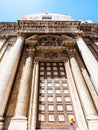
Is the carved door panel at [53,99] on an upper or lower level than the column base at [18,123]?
upper

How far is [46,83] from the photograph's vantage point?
10.9 m

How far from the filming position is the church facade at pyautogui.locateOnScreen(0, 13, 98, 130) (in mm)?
8000

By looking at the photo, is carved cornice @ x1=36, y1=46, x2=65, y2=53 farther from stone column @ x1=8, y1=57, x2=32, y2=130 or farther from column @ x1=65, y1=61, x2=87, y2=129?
stone column @ x1=8, y1=57, x2=32, y2=130

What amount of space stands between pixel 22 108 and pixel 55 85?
3.19m

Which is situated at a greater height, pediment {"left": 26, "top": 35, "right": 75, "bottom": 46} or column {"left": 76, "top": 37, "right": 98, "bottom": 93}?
pediment {"left": 26, "top": 35, "right": 75, "bottom": 46}

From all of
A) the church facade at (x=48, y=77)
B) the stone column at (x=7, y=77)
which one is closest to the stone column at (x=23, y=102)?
the church facade at (x=48, y=77)

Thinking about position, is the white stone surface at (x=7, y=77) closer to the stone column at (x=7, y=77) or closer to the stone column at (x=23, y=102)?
the stone column at (x=7, y=77)

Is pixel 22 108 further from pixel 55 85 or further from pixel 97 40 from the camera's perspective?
pixel 97 40

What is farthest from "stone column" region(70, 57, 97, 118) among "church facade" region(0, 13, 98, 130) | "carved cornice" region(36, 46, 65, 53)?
"carved cornice" region(36, 46, 65, 53)

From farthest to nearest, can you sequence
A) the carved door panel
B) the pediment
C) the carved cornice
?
the pediment
the carved cornice
the carved door panel

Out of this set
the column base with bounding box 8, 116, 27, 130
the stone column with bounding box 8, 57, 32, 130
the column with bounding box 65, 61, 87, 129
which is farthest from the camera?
the column with bounding box 65, 61, 87, 129

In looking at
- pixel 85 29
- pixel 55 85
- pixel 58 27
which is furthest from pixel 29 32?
pixel 55 85

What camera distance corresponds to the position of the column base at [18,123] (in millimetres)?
7082

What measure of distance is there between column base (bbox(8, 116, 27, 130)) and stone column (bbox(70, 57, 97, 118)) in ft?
8.89
